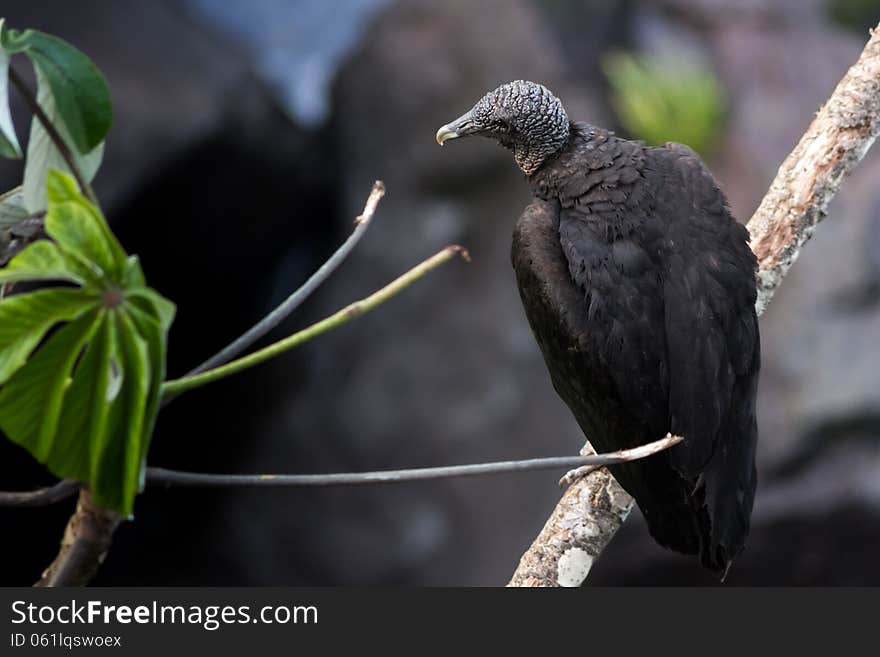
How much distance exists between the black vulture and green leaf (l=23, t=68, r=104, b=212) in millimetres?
1074

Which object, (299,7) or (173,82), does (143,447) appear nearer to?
(173,82)

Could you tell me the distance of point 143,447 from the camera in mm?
1159

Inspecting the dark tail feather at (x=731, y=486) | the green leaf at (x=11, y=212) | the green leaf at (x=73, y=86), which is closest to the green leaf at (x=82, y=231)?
the green leaf at (x=73, y=86)

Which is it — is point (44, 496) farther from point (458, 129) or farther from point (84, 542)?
point (458, 129)

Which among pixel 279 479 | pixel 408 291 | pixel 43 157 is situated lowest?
pixel 408 291

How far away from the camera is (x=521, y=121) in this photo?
237 cm

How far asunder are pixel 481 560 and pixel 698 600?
2.99m

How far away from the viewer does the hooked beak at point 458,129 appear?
235cm

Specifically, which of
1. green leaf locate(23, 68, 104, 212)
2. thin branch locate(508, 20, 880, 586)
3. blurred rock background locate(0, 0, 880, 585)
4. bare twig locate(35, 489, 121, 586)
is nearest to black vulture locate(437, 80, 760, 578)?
thin branch locate(508, 20, 880, 586)

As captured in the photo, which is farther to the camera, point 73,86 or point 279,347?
point 73,86

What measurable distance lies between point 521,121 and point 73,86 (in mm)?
1245

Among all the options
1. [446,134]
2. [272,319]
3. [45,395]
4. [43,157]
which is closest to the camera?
[45,395]

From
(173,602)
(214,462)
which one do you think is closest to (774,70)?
(214,462)

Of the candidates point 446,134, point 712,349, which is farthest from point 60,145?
point 712,349
